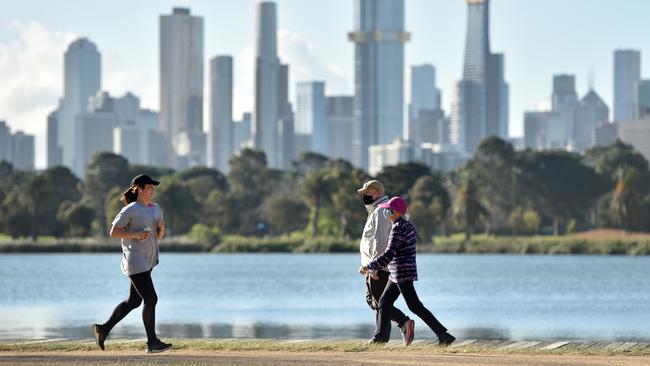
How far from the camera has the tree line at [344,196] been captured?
126 m

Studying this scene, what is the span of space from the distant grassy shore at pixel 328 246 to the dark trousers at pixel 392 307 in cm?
9022

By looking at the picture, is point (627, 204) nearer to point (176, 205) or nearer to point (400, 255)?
point (176, 205)

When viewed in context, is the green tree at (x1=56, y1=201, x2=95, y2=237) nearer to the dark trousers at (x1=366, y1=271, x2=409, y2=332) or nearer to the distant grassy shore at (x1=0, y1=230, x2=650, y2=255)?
the distant grassy shore at (x1=0, y1=230, x2=650, y2=255)

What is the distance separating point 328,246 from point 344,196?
5.25m

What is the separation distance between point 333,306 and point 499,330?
11.1 metres

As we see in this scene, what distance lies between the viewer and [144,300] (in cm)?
1992

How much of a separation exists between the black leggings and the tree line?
97270 mm

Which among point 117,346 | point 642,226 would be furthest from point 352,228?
point 117,346

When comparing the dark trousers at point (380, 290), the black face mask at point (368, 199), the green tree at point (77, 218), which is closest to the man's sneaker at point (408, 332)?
the dark trousers at point (380, 290)

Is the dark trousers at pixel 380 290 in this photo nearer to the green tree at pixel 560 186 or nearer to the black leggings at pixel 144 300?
the black leggings at pixel 144 300

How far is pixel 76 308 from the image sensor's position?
44.4 m

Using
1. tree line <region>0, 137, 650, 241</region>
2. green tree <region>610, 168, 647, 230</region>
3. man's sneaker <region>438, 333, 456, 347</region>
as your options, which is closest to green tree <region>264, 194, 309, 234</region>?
tree line <region>0, 137, 650, 241</region>

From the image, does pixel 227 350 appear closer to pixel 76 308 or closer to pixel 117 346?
pixel 117 346

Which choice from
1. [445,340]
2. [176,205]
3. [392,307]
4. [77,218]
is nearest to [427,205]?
[176,205]
